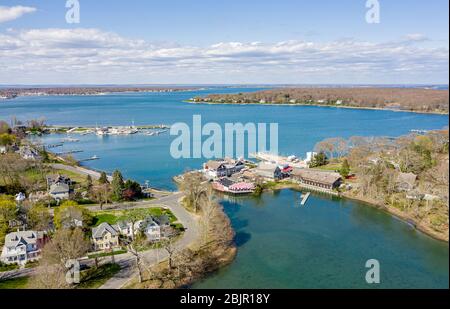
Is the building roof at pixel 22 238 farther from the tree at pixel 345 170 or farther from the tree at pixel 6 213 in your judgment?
the tree at pixel 345 170

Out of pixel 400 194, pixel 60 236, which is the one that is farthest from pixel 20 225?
pixel 400 194

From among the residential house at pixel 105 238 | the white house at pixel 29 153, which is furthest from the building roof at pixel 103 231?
the white house at pixel 29 153

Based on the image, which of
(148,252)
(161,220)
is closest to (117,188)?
(161,220)

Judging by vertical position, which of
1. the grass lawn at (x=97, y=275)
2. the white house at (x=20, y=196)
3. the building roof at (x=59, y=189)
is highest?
the building roof at (x=59, y=189)

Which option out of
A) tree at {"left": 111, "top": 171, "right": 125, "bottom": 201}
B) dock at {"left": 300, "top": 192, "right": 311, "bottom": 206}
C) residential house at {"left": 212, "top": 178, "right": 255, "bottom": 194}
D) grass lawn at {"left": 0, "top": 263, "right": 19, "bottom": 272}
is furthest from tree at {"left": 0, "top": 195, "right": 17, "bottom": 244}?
dock at {"left": 300, "top": 192, "right": 311, "bottom": 206}

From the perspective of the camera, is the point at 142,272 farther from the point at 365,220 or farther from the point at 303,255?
the point at 365,220
